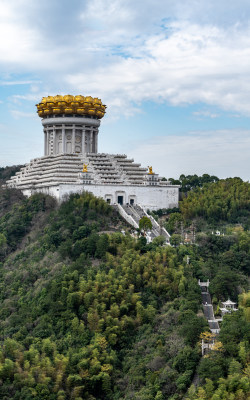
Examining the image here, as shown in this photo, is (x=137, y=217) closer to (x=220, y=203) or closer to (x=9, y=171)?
(x=220, y=203)

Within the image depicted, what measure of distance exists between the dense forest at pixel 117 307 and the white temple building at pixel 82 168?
3270 mm

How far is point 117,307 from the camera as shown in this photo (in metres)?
43.1

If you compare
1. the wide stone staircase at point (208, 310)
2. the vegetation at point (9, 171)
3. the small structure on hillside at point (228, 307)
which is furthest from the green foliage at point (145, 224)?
the vegetation at point (9, 171)

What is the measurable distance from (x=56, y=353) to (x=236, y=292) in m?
12.7

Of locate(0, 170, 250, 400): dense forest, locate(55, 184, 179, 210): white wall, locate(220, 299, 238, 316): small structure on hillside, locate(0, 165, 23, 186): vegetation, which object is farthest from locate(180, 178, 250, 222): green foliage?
locate(0, 165, 23, 186): vegetation

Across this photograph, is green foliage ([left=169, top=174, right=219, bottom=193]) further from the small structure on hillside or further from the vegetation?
the small structure on hillside

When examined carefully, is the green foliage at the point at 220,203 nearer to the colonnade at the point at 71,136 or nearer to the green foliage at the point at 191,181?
the green foliage at the point at 191,181

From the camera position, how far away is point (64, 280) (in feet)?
152

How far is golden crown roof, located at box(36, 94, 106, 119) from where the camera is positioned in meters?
69.1

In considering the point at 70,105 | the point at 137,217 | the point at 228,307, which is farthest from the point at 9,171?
the point at 228,307

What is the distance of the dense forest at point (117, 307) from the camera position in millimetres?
37406

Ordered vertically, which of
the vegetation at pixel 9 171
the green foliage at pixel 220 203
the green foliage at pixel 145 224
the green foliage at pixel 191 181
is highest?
the vegetation at pixel 9 171

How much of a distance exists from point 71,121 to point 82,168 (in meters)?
6.96

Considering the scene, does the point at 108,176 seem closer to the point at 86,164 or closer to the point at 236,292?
the point at 86,164
